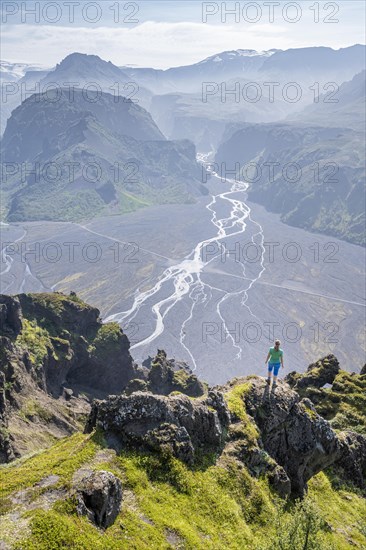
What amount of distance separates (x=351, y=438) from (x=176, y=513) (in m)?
28.0

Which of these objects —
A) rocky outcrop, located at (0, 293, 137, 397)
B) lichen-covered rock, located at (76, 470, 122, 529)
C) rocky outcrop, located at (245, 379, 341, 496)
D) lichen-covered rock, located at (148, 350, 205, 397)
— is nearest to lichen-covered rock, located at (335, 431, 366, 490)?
rocky outcrop, located at (245, 379, 341, 496)

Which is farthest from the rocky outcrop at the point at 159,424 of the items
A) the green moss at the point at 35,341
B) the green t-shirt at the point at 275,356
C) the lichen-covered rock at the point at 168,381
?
the lichen-covered rock at the point at 168,381

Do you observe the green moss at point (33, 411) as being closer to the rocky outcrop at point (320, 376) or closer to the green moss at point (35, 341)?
the green moss at point (35, 341)

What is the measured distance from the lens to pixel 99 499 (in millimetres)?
25578

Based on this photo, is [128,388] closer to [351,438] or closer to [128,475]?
[351,438]

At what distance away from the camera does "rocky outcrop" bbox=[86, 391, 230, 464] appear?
32000mm

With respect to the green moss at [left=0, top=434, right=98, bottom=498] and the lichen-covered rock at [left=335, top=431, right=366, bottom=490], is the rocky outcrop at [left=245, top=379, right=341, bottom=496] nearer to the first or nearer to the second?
the lichen-covered rock at [left=335, top=431, right=366, bottom=490]

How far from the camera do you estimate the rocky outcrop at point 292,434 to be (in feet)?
129

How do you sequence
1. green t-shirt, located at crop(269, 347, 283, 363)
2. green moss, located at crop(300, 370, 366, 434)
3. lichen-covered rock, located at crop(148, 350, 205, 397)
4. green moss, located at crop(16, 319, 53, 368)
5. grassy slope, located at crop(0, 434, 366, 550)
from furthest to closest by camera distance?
lichen-covered rock, located at crop(148, 350, 205, 397), green moss, located at crop(16, 319, 53, 368), green moss, located at crop(300, 370, 366, 434), green t-shirt, located at crop(269, 347, 283, 363), grassy slope, located at crop(0, 434, 366, 550)

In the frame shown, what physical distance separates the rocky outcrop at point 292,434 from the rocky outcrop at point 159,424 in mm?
4893

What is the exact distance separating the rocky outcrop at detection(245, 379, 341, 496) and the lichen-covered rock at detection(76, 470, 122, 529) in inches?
614

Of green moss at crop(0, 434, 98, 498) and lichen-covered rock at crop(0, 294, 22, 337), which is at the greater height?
green moss at crop(0, 434, 98, 498)

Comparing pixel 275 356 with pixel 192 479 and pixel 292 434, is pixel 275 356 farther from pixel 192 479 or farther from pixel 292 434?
pixel 192 479

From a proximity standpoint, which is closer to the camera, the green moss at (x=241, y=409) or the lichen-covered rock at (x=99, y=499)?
the lichen-covered rock at (x=99, y=499)
